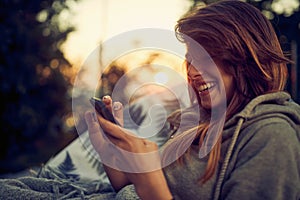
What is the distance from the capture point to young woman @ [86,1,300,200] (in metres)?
1.00

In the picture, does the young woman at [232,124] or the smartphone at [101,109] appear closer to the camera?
the young woman at [232,124]

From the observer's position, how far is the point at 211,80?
116cm

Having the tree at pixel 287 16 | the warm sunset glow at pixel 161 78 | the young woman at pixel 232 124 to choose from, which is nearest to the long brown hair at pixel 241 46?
the young woman at pixel 232 124

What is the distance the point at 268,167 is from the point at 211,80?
0.26 metres

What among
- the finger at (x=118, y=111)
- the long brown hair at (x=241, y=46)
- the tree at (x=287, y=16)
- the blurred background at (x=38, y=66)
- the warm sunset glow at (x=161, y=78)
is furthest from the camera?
the blurred background at (x=38, y=66)

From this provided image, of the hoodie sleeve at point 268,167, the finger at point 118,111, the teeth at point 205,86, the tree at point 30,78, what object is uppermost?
the teeth at point 205,86

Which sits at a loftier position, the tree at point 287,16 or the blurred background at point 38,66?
the tree at point 287,16

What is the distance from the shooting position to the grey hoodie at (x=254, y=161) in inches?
38.9

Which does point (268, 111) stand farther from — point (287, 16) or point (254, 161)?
point (287, 16)

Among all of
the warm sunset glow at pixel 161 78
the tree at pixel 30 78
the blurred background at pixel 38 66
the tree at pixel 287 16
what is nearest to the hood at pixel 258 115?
the warm sunset glow at pixel 161 78

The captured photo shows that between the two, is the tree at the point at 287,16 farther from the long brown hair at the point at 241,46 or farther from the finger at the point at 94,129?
the finger at the point at 94,129

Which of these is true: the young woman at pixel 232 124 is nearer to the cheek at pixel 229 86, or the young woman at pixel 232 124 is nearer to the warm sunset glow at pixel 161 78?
the cheek at pixel 229 86

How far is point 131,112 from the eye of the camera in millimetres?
2311

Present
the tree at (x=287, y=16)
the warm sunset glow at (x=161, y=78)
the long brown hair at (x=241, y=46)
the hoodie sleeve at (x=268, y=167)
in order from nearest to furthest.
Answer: the hoodie sleeve at (x=268, y=167)
the long brown hair at (x=241, y=46)
the warm sunset glow at (x=161, y=78)
the tree at (x=287, y=16)
